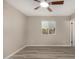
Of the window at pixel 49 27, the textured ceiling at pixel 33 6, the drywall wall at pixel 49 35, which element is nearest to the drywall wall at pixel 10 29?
the textured ceiling at pixel 33 6

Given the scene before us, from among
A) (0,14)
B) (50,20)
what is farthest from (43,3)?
(50,20)

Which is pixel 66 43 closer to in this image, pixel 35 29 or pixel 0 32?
pixel 35 29

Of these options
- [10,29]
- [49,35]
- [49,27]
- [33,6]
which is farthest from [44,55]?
[49,27]

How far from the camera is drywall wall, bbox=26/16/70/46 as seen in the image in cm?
907

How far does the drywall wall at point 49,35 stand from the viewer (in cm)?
907

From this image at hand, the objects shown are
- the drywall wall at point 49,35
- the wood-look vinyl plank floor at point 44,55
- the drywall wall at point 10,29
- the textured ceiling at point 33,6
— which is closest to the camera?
the drywall wall at point 10,29

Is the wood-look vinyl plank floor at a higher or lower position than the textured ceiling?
lower

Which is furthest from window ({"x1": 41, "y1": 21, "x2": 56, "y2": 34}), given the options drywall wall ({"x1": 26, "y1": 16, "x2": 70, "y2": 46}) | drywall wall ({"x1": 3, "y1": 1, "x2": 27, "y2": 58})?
drywall wall ({"x1": 3, "y1": 1, "x2": 27, "y2": 58})

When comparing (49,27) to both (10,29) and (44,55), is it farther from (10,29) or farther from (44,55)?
(10,29)

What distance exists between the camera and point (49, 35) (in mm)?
9102

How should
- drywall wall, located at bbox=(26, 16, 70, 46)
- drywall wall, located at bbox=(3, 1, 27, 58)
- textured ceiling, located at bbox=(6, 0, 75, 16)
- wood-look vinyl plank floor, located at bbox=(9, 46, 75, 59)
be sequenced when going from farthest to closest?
drywall wall, located at bbox=(26, 16, 70, 46) → wood-look vinyl plank floor, located at bbox=(9, 46, 75, 59) → textured ceiling, located at bbox=(6, 0, 75, 16) → drywall wall, located at bbox=(3, 1, 27, 58)

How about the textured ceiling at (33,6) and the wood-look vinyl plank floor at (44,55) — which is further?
the wood-look vinyl plank floor at (44,55)

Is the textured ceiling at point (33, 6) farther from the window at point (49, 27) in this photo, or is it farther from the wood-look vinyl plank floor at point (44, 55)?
the window at point (49, 27)

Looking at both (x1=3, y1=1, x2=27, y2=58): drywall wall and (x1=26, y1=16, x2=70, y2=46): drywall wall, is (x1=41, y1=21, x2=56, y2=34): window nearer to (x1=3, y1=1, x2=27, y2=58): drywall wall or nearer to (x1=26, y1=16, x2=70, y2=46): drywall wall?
(x1=26, y1=16, x2=70, y2=46): drywall wall
